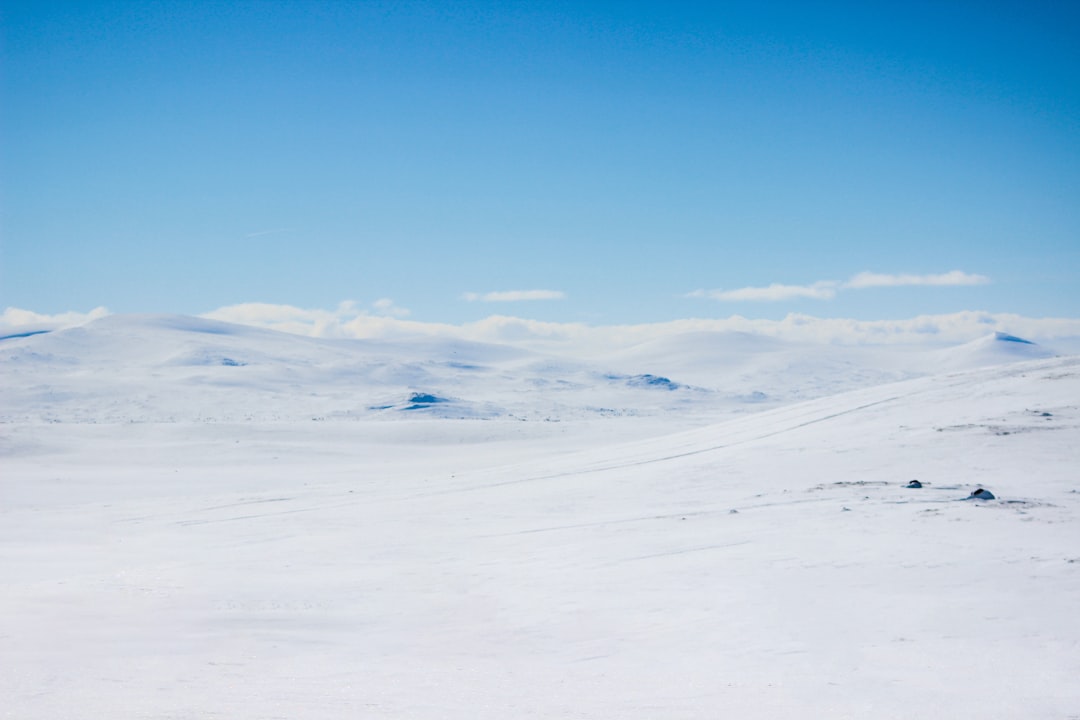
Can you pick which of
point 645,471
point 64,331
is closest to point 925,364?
point 64,331

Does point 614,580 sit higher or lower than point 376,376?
lower

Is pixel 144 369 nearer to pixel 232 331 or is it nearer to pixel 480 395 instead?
pixel 480 395

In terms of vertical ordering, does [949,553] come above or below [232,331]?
below

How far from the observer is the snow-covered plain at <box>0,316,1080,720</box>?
6266mm

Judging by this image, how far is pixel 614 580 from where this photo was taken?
9711 mm

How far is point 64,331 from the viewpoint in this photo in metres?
111

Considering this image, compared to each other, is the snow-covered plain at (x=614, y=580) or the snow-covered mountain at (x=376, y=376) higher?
the snow-covered mountain at (x=376, y=376)

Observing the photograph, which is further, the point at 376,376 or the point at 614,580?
the point at 376,376

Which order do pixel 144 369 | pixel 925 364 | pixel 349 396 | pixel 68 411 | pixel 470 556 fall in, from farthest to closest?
pixel 925 364 → pixel 144 369 → pixel 349 396 → pixel 68 411 → pixel 470 556

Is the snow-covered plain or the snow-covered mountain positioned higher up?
the snow-covered mountain

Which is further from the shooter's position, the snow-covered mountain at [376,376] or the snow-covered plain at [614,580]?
the snow-covered mountain at [376,376]

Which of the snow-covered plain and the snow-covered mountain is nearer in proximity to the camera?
the snow-covered plain

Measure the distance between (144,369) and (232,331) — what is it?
144 feet

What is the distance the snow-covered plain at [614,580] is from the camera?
6266 millimetres
